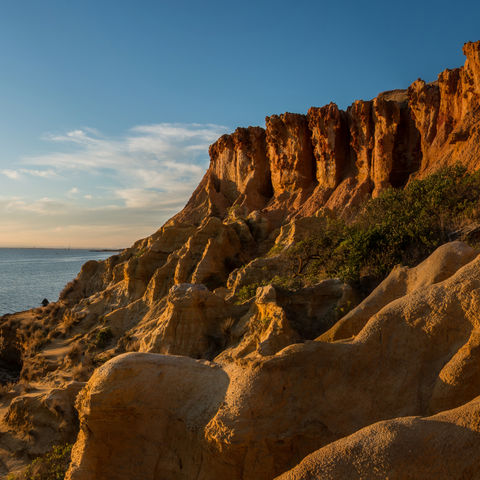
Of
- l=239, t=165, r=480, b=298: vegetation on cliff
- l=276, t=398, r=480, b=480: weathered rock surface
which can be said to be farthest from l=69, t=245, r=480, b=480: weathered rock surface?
l=239, t=165, r=480, b=298: vegetation on cliff

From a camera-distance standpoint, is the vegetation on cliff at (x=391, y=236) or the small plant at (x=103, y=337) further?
the small plant at (x=103, y=337)

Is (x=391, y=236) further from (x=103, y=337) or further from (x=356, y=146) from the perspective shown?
(x=356, y=146)

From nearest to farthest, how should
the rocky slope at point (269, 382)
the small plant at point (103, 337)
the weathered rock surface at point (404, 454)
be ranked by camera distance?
the weathered rock surface at point (404, 454), the rocky slope at point (269, 382), the small plant at point (103, 337)

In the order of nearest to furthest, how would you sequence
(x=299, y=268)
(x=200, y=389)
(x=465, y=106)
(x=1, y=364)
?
(x=200, y=389), (x=299, y=268), (x=1, y=364), (x=465, y=106)

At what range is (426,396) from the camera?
4.83m

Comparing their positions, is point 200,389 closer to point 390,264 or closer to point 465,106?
point 390,264

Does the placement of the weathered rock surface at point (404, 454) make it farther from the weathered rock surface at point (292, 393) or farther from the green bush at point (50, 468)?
the green bush at point (50, 468)

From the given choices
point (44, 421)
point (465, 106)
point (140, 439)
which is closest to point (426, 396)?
point (140, 439)

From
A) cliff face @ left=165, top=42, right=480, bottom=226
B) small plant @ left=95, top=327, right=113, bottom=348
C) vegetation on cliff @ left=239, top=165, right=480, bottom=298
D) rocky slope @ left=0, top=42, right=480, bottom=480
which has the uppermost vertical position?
cliff face @ left=165, top=42, right=480, bottom=226

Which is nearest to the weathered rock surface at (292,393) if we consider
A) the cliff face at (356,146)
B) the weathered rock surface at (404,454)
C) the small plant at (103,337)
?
the weathered rock surface at (404,454)

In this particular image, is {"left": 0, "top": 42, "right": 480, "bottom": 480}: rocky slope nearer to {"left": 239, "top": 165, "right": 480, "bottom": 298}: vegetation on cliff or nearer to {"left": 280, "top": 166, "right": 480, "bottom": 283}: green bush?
{"left": 239, "top": 165, "right": 480, "bottom": 298}: vegetation on cliff

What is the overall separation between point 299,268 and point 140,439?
10302 millimetres

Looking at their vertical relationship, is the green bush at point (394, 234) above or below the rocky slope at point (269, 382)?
above

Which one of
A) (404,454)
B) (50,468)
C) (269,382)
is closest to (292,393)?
(269,382)
